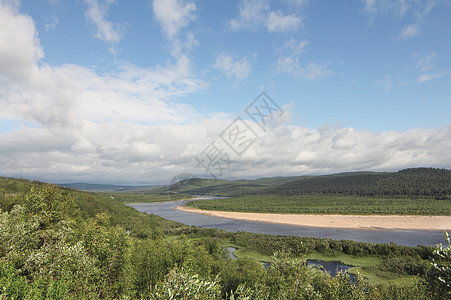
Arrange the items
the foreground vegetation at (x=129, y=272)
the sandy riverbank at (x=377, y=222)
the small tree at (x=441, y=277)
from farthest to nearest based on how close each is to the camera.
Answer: the sandy riverbank at (x=377, y=222), the foreground vegetation at (x=129, y=272), the small tree at (x=441, y=277)

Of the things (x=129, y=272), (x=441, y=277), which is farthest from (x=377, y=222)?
(x=129, y=272)

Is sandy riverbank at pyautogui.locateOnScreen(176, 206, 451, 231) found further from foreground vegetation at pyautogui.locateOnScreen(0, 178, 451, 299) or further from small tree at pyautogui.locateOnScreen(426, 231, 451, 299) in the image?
small tree at pyautogui.locateOnScreen(426, 231, 451, 299)

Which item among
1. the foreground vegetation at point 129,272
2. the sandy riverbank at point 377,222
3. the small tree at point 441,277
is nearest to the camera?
the small tree at point 441,277

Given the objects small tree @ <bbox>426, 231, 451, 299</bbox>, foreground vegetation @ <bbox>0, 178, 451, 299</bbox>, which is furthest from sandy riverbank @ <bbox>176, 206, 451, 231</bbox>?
small tree @ <bbox>426, 231, 451, 299</bbox>

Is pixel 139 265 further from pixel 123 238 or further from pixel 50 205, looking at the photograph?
pixel 50 205

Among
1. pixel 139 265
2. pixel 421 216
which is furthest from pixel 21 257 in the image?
pixel 421 216

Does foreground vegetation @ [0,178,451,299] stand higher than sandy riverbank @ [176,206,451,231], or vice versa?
foreground vegetation @ [0,178,451,299]

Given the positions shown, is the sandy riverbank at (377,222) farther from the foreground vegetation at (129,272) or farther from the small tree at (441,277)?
the small tree at (441,277)

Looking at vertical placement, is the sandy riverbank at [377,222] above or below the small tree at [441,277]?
below

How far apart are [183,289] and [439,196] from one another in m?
221

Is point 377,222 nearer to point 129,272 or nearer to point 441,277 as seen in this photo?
point 441,277

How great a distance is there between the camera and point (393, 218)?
116375 millimetres

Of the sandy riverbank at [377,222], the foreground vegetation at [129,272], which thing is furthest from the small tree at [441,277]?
the sandy riverbank at [377,222]

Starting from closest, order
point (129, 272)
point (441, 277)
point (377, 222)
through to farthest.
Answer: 1. point (441, 277)
2. point (129, 272)
3. point (377, 222)
